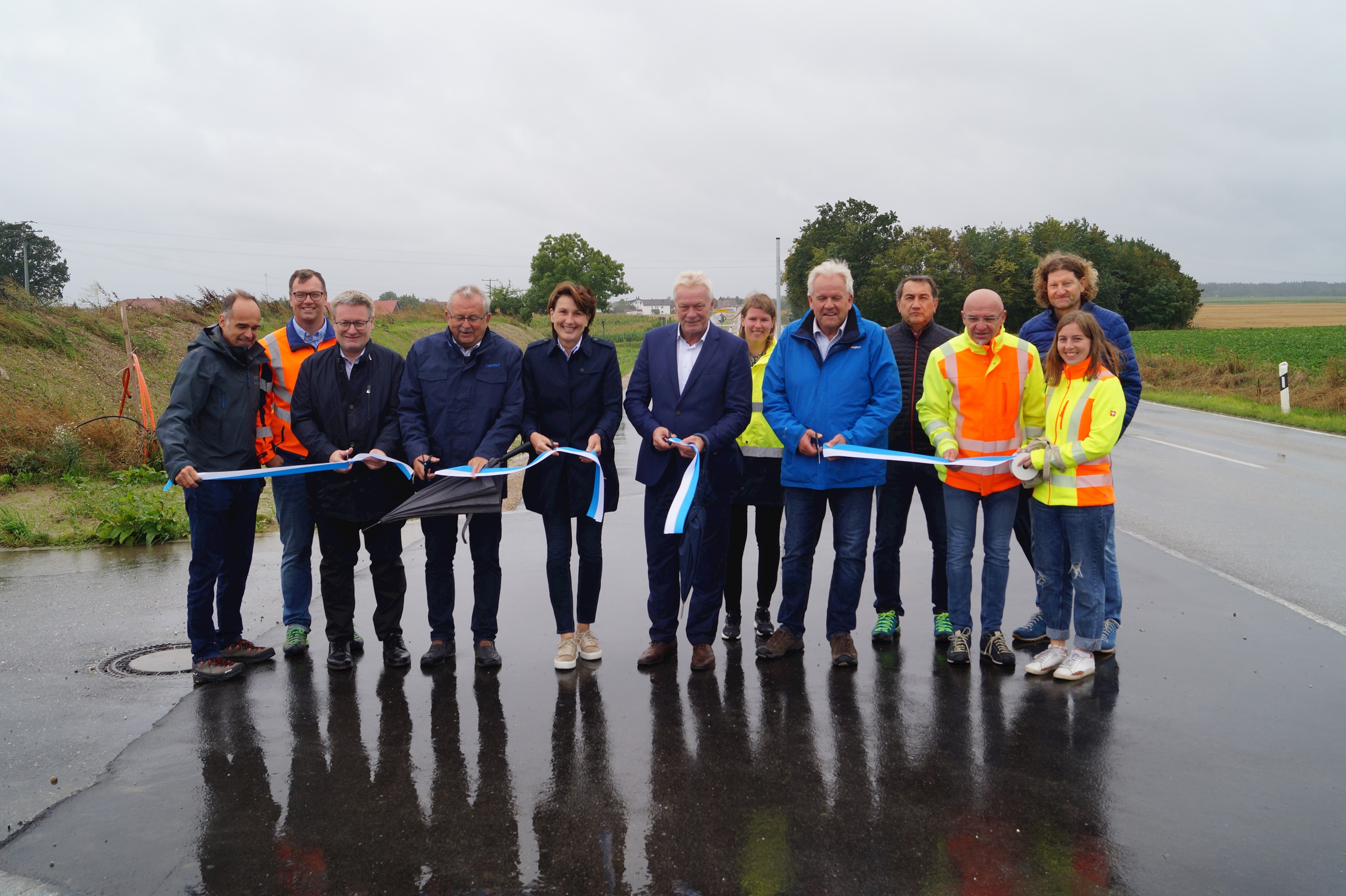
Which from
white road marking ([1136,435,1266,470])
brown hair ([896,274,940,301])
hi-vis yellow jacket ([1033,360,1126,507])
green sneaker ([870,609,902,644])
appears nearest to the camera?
hi-vis yellow jacket ([1033,360,1126,507])

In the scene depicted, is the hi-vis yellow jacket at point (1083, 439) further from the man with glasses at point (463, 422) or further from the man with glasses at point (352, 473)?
the man with glasses at point (352, 473)

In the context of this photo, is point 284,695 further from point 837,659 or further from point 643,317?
point 643,317

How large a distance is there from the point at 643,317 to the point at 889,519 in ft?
293

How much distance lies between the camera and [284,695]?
185 inches

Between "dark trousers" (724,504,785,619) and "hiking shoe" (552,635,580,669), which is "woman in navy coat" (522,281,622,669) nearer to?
"hiking shoe" (552,635,580,669)

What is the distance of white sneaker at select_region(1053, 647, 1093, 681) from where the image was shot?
187 inches

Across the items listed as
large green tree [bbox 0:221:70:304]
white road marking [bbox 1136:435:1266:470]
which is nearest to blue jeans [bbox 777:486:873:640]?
white road marking [bbox 1136:435:1266:470]

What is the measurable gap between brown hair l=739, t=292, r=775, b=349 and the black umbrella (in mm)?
1929

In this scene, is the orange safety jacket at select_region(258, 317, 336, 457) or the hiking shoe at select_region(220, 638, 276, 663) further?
the orange safety jacket at select_region(258, 317, 336, 457)

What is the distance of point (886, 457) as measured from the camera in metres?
4.95

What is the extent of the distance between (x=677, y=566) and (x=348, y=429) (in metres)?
2.08

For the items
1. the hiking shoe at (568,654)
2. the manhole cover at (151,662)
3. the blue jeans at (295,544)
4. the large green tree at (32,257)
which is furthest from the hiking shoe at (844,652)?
the large green tree at (32,257)

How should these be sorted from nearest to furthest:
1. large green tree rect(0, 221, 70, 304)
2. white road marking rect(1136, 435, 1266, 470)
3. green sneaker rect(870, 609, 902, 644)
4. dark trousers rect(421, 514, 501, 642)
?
dark trousers rect(421, 514, 501, 642) < green sneaker rect(870, 609, 902, 644) < white road marking rect(1136, 435, 1266, 470) < large green tree rect(0, 221, 70, 304)

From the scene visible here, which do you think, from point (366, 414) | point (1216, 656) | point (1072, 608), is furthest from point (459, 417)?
point (1216, 656)
